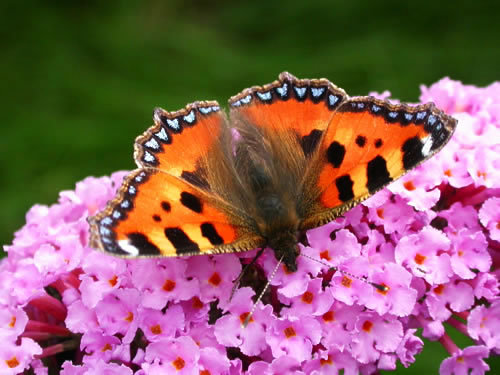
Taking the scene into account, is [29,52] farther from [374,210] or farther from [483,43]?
[374,210]

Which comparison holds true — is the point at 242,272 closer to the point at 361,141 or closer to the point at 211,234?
the point at 211,234

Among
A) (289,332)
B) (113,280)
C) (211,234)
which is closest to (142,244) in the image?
(211,234)

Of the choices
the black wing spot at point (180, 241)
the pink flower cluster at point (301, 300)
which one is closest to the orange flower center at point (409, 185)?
the pink flower cluster at point (301, 300)

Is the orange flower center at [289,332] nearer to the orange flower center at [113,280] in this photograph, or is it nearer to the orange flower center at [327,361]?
the orange flower center at [327,361]

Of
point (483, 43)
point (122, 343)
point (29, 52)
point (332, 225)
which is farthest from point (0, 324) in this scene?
point (483, 43)

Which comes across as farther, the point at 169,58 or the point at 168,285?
the point at 169,58

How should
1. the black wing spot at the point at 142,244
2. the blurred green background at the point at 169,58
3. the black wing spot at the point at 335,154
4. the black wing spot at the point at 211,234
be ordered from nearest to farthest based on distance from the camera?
the black wing spot at the point at 142,244 → the black wing spot at the point at 211,234 → the black wing spot at the point at 335,154 → the blurred green background at the point at 169,58

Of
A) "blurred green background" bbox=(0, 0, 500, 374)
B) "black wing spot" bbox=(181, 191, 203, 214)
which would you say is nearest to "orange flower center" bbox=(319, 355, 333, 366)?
"black wing spot" bbox=(181, 191, 203, 214)
